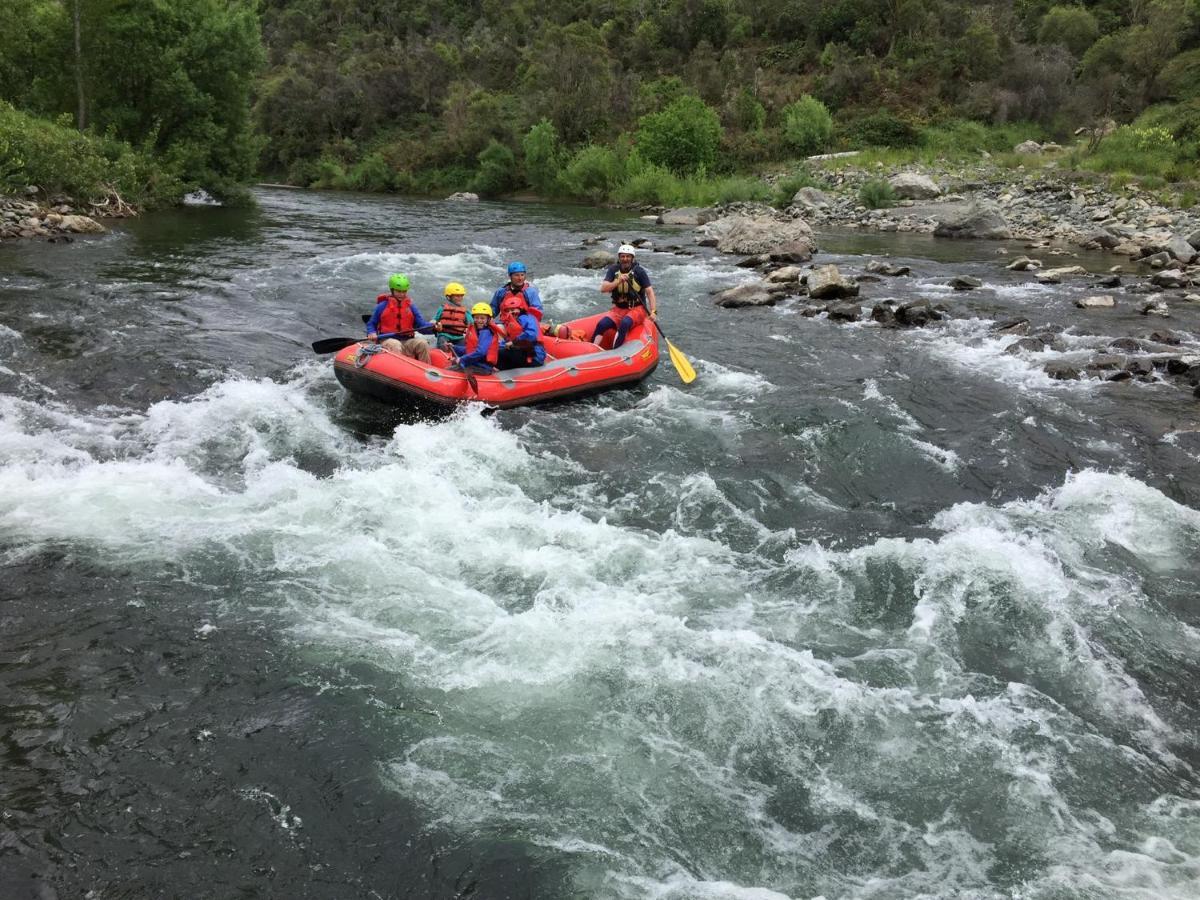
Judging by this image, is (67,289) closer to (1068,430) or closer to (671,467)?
(671,467)

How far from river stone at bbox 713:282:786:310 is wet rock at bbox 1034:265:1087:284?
4.90m

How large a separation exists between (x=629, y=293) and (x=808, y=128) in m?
25.9

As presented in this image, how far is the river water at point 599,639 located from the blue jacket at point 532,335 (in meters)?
0.62

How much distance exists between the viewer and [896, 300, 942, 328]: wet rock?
1214 cm

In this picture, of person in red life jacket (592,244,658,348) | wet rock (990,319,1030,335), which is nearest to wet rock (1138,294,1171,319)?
wet rock (990,319,1030,335)

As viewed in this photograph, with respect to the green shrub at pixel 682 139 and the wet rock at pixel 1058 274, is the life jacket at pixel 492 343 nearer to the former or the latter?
the wet rock at pixel 1058 274

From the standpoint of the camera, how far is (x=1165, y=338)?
35.5ft

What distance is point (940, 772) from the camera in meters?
4.04

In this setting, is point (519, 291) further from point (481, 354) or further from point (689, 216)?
point (689, 216)

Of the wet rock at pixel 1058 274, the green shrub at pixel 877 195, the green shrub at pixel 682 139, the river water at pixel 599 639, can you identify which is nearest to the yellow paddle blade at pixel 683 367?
the river water at pixel 599 639

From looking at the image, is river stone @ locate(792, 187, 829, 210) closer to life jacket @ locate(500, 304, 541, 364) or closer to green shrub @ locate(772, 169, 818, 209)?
green shrub @ locate(772, 169, 818, 209)

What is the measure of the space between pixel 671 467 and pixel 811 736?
3616mm

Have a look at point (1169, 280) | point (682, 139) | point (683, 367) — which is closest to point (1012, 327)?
point (1169, 280)

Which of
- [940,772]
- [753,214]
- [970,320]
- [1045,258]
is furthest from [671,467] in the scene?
[753,214]
